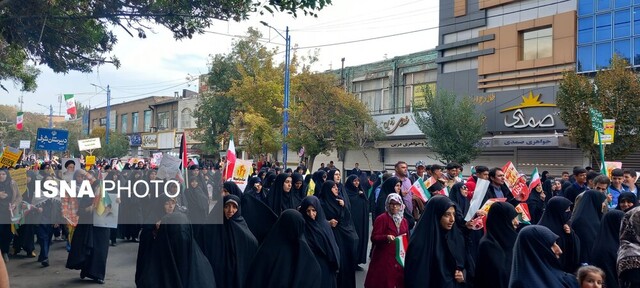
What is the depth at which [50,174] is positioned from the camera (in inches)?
419

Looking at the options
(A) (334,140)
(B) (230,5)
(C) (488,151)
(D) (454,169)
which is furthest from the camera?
(A) (334,140)

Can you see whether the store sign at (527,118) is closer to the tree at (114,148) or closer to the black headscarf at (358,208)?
the black headscarf at (358,208)

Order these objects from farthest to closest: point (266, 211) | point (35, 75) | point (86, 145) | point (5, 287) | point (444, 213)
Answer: point (86, 145)
point (35, 75)
point (266, 211)
point (444, 213)
point (5, 287)

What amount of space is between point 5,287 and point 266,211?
502cm

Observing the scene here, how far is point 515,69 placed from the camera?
22.3 metres

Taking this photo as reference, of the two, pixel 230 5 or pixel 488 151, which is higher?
pixel 230 5

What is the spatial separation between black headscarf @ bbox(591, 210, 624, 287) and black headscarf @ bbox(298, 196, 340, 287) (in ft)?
7.67

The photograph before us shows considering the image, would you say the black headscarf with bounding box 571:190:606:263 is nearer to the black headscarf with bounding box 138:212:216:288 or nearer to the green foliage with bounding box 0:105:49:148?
the black headscarf with bounding box 138:212:216:288

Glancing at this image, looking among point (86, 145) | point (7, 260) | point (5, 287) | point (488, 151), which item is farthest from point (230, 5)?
point (488, 151)

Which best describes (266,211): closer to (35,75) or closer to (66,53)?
(66,53)

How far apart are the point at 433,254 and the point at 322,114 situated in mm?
20680

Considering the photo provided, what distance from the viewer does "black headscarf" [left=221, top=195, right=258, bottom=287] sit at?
19.8 feet

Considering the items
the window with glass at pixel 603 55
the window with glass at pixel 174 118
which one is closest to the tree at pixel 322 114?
the window with glass at pixel 603 55

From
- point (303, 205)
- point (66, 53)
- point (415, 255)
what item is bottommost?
point (415, 255)
